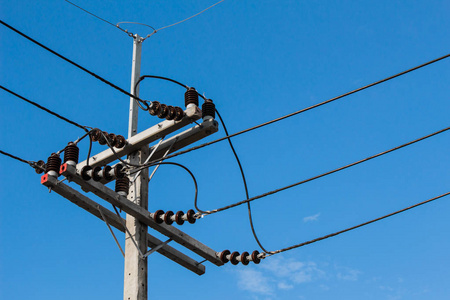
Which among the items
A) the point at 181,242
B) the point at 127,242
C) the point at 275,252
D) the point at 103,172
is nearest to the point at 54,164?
the point at 103,172

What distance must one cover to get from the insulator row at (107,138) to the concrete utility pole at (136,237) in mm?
301

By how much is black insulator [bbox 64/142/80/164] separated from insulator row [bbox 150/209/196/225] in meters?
1.31

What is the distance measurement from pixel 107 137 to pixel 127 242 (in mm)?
1536

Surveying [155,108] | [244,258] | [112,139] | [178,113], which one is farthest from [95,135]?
[244,258]

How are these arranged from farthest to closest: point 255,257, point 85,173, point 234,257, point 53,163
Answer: point 234,257, point 255,257, point 53,163, point 85,173

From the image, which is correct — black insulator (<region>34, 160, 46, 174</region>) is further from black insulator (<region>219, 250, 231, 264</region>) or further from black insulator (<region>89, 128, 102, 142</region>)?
black insulator (<region>219, 250, 231, 264</region>)

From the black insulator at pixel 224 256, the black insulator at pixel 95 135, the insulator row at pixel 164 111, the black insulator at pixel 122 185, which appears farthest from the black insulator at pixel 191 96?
the black insulator at pixel 224 256

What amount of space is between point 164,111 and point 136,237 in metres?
1.76

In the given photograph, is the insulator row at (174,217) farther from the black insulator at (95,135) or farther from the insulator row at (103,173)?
the black insulator at (95,135)

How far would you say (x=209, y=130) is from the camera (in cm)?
1112

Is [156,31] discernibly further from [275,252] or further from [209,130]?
[275,252]

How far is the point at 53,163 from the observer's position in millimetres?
10398

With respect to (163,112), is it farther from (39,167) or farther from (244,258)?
(244,258)

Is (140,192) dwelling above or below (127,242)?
above
